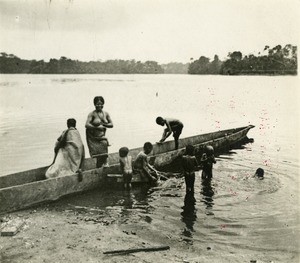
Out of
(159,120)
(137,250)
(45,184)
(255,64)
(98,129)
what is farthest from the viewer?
(255,64)

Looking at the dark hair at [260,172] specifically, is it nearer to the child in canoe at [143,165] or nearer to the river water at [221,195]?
the river water at [221,195]

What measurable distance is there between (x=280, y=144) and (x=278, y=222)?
978cm

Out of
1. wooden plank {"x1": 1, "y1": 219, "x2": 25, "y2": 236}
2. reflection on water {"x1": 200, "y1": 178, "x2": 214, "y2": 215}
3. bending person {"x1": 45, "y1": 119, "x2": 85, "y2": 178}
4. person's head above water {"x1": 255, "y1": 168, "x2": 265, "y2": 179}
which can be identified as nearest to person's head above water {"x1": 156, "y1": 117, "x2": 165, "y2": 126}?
reflection on water {"x1": 200, "y1": 178, "x2": 214, "y2": 215}

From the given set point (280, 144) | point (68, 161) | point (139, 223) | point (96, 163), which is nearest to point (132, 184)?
point (96, 163)

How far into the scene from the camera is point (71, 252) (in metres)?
5.43

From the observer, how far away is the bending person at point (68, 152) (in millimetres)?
8023

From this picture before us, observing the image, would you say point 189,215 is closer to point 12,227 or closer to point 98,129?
point 98,129

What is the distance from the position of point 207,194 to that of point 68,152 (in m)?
3.31

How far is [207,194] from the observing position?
8.71m

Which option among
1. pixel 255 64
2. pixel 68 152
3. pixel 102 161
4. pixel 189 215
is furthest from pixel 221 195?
pixel 255 64

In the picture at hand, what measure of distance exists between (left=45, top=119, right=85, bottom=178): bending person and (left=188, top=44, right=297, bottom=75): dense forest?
46577 millimetres

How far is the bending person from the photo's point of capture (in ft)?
26.3

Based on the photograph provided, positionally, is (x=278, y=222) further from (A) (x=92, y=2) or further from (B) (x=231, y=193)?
(A) (x=92, y=2)

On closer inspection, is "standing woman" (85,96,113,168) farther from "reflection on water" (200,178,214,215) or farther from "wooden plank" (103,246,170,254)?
"wooden plank" (103,246,170,254)
